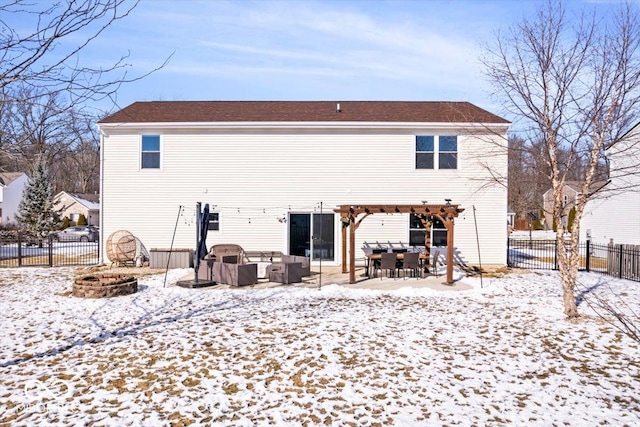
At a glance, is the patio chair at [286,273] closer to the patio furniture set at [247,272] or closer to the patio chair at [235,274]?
the patio furniture set at [247,272]

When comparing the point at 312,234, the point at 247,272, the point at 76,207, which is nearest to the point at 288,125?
the point at 312,234

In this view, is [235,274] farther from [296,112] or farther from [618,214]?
[618,214]

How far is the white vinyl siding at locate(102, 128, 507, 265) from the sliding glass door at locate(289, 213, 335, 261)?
26 cm

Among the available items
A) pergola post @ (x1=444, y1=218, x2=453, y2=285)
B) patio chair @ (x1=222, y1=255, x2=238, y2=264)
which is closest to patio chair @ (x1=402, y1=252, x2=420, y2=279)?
pergola post @ (x1=444, y1=218, x2=453, y2=285)

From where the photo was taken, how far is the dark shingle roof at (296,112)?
17.0 metres

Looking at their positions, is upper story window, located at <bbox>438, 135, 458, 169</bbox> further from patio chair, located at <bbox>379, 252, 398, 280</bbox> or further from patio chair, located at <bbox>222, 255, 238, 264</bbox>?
patio chair, located at <bbox>222, 255, 238, 264</bbox>

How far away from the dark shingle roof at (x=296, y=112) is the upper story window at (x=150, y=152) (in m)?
0.69

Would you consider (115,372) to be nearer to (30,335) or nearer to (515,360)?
(30,335)

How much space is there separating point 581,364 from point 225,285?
9.36 metres

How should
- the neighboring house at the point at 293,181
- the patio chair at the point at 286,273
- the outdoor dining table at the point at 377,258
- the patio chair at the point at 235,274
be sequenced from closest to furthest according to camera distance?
the patio chair at the point at 235,274, the patio chair at the point at 286,273, the outdoor dining table at the point at 377,258, the neighboring house at the point at 293,181

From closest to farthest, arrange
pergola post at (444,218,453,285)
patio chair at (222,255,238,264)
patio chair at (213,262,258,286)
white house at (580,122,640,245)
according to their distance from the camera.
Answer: patio chair at (213,262,258,286), pergola post at (444,218,453,285), patio chair at (222,255,238,264), white house at (580,122,640,245)

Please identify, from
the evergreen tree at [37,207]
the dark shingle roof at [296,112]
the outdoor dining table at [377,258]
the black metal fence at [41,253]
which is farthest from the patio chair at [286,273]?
the evergreen tree at [37,207]

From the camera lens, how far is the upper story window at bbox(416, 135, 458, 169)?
55.3ft

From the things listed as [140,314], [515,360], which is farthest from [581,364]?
[140,314]
